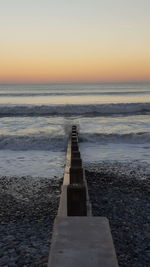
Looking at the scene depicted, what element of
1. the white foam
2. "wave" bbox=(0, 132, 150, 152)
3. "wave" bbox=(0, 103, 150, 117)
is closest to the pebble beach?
"wave" bbox=(0, 132, 150, 152)

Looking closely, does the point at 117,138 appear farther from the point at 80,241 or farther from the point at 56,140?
the point at 80,241

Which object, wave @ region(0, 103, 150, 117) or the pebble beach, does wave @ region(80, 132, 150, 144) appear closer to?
the pebble beach

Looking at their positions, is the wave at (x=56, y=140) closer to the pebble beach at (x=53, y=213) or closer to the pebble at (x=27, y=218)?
the pebble beach at (x=53, y=213)

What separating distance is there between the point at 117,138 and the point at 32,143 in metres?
4.36

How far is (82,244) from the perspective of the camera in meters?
3.17

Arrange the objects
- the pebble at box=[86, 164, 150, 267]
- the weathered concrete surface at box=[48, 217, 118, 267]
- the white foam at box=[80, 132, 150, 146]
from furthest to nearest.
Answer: the white foam at box=[80, 132, 150, 146], the pebble at box=[86, 164, 150, 267], the weathered concrete surface at box=[48, 217, 118, 267]

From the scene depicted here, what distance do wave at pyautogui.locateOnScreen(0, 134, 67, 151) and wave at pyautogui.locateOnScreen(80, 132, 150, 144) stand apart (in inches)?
55.8

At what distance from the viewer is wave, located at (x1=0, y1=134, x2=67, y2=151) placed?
14950 millimetres

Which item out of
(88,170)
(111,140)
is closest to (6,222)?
(88,170)

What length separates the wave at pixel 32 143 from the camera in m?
14.9

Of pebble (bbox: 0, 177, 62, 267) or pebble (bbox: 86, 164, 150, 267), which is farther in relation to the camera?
pebble (bbox: 86, 164, 150, 267)

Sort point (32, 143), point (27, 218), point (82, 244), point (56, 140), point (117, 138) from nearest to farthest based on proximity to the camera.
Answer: point (82, 244) → point (27, 218) → point (32, 143) → point (56, 140) → point (117, 138)

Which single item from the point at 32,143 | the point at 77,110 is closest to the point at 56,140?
the point at 32,143

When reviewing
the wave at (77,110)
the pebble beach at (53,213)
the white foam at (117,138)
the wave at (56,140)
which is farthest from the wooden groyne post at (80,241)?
the wave at (77,110)
